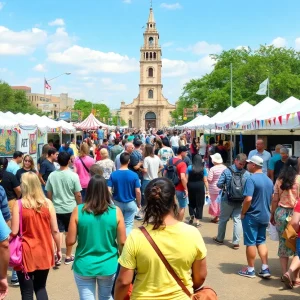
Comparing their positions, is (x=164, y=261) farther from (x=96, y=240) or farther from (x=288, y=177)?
(x=288, y=177)

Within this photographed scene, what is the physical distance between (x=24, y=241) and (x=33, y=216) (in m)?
0.26

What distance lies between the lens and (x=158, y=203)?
264 centimetres

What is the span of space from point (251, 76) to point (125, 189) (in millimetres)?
36920

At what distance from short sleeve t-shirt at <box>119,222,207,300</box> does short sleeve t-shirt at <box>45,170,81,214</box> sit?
3756 mm

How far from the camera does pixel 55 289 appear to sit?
5.53 meters

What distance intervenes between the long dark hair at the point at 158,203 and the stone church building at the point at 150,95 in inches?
4144

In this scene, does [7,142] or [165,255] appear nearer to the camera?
[165,255]

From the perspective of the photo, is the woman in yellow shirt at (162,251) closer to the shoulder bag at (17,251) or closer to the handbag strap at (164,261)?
the handbag strap at (164,261)

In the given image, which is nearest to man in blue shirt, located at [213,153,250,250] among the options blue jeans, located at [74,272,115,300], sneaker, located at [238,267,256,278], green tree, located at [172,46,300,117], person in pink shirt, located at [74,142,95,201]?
sneaker, located at [238,267,256,278]

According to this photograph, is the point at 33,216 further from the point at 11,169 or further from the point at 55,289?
the point at 11,169

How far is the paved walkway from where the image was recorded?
5316 millimetres

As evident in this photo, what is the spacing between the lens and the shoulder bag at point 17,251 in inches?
158

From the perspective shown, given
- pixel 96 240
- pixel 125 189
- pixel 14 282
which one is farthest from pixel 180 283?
pixel 125 189

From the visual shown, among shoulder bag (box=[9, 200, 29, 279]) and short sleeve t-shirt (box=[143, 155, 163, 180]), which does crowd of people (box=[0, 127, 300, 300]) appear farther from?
short sleeve t-shirt (box=[143, 155, 163, 180])
